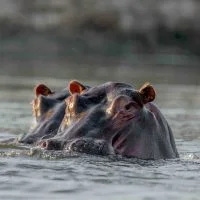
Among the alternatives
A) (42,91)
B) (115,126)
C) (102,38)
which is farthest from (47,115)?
(102,38)

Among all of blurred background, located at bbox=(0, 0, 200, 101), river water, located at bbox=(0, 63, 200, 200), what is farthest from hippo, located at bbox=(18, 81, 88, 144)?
blurred background, located at bbox=(0, 0, 200, 101)

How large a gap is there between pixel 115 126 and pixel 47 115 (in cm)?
128

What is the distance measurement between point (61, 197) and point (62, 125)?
7.28 ft

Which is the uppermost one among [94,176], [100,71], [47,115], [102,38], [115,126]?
[102,38]

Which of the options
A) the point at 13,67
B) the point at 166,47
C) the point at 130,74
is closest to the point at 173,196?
the point at 130,74

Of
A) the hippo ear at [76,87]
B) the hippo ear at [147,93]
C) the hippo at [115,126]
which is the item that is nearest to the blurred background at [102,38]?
the hippo ear at [76,87]

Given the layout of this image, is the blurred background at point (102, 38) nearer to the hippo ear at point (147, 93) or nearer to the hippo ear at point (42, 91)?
the hippo ear at point (42, 91)

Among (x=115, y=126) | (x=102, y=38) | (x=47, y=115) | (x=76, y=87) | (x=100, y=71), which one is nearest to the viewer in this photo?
(x=115, y=126)

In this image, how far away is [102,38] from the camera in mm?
36344

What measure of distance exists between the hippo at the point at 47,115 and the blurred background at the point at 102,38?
15.0 m

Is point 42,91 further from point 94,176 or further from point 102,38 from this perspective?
point 102,38

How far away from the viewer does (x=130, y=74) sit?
24719 millimetres

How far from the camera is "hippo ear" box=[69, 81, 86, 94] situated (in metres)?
8.62

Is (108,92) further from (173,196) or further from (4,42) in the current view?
(4,42)
